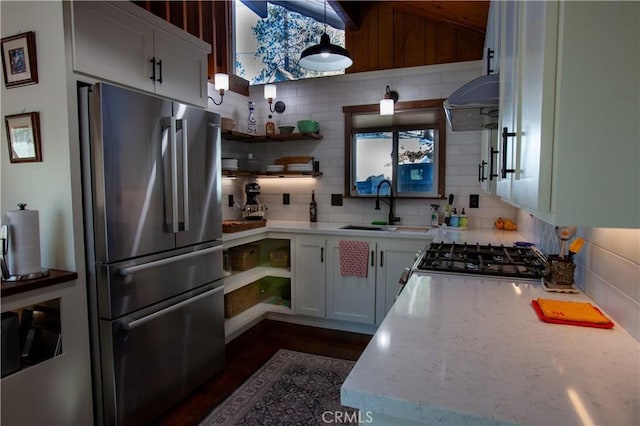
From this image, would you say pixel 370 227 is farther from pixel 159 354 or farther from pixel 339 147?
pixel 159 354

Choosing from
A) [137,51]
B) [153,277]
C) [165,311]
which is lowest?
[165,311]

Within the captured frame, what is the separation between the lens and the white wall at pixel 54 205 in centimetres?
172

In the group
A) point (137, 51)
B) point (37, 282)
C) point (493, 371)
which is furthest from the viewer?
point (137, 51)

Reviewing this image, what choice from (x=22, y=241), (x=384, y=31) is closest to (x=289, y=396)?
(x=22, y=241)

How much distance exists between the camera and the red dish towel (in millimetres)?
3223

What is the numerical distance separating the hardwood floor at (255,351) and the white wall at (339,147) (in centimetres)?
116

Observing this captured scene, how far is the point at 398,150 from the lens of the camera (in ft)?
12.1

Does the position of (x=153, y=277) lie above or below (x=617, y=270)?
below

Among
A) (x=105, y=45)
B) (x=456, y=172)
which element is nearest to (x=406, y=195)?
(x=456, y=172)

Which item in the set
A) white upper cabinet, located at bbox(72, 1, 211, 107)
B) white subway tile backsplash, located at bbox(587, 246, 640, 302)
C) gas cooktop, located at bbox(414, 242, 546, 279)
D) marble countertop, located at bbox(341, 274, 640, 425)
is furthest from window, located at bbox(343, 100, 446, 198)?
marble countertop, located at bbox(341, 274, 640, 425)

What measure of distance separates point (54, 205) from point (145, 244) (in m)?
0.45

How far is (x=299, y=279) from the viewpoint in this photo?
3490mm

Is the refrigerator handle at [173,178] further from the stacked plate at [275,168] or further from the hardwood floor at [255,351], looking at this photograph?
the stacked plate at [275,168]

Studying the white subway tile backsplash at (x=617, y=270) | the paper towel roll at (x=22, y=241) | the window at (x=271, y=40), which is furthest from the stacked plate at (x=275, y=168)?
the white subway tile backsplash at (x=617, y=270)
